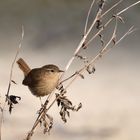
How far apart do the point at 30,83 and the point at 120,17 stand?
9.40ft

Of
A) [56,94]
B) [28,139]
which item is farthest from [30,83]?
[28,139]

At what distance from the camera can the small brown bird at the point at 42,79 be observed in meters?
5.76

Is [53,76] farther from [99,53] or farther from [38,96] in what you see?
[99,53]

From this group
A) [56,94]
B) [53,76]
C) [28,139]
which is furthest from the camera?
[53,76]

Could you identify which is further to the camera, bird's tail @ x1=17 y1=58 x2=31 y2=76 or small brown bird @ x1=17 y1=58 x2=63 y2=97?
bird's tail @ x1=17 y1=58 x2=31 y2=76

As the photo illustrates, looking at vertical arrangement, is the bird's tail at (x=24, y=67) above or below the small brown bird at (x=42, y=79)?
above

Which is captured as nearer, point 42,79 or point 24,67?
point 42,79

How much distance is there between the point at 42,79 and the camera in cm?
609

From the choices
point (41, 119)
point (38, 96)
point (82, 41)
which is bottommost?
point (41, 119)

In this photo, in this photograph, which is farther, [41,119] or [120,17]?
[120,17]

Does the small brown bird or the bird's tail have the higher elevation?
the bird's tail

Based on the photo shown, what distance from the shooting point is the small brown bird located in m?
5.76

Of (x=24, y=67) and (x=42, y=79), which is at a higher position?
(x=24, y=67)

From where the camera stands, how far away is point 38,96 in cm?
596
